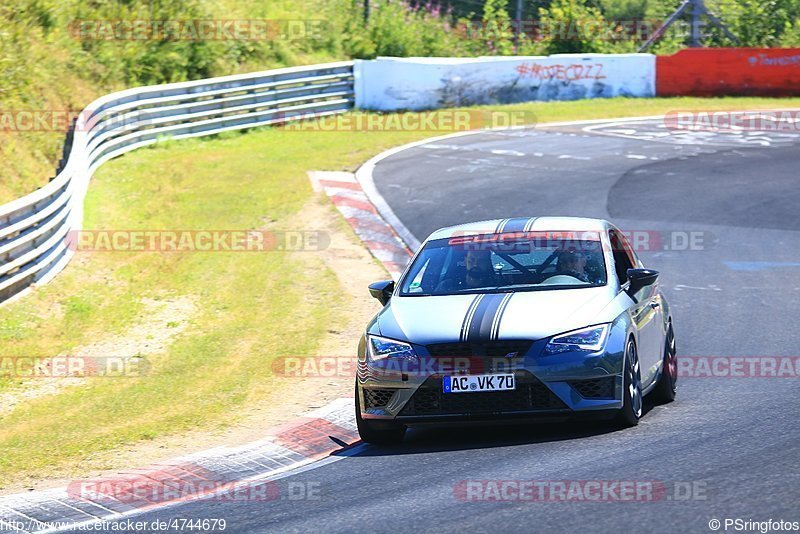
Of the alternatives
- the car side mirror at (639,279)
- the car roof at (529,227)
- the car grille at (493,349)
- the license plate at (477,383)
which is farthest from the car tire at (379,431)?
the car side mirror at (639,279)

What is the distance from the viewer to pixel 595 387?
8.08 meters

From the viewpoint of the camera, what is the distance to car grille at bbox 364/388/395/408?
838 cm

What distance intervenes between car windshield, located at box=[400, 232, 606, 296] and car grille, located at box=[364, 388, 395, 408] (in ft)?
3.23

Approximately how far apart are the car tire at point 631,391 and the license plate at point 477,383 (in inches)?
31.8

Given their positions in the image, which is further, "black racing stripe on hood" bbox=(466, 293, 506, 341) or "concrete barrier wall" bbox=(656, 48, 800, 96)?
"concrete barrier wall" bbox=(656, 48, 800, 96)

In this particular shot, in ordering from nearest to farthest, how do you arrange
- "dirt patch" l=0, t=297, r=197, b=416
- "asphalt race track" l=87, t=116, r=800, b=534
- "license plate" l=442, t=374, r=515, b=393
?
"asphalt race track" l=87, t=116, r=800, b=534 < "license plate" l=442, t=374, r=515, b=393 < "dirt patch" l=0, t=297, r=197, b=416

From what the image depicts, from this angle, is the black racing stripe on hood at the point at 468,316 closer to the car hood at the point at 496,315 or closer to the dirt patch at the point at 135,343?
the car hood at the point at 496,315

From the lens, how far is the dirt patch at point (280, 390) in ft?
30.0

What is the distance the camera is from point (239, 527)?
6656mm

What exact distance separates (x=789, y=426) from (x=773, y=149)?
18.0 meters

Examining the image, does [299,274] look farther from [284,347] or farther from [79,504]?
[79,504]

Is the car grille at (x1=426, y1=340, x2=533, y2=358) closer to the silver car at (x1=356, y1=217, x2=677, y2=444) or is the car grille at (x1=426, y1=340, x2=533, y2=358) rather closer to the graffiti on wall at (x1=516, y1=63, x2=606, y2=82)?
the silver car at (x1=356, y1=217, x2=677, y2=444)

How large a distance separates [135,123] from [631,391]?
18.3 m

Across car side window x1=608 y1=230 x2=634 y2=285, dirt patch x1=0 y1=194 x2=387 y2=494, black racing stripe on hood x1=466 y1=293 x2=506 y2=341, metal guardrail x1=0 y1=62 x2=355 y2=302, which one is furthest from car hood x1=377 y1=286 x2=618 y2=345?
metal guardrail x1=0 y1=62 x2=355 y2=302
